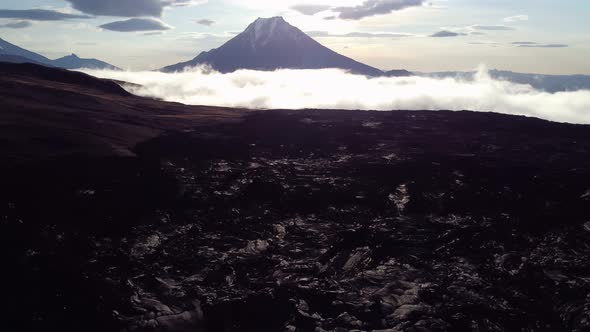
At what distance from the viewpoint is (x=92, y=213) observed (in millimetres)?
36281

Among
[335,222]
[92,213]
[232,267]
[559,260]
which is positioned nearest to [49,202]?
[92,213]

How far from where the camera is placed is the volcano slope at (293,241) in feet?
79.9

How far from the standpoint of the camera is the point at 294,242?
1342 inches

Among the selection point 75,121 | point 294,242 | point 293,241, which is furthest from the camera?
point 75,121

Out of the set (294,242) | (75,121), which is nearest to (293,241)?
(294,242)

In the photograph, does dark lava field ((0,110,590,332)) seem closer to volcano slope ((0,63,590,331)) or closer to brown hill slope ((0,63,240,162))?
volcano slope ((0,63,590,331))

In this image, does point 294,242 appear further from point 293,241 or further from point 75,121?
point 75,121

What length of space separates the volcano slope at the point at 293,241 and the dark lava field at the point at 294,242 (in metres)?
0.13

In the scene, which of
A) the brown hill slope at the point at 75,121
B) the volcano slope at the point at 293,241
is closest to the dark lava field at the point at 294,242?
the volcano slope at the point at 293,241

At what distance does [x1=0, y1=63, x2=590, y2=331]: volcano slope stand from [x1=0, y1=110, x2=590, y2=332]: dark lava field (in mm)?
125

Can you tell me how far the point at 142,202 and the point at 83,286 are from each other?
14820mm

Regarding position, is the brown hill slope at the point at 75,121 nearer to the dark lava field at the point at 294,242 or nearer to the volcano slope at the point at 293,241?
the volcano slope at the point at 293,241

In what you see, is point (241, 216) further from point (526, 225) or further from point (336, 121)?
point (336, 121)

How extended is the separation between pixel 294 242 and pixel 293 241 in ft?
0.67
